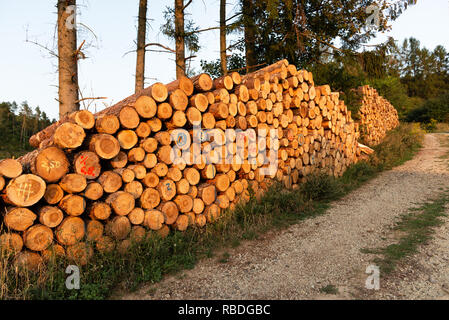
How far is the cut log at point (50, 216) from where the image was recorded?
106 inches

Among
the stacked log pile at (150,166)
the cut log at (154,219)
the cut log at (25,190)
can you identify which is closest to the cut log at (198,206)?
the stacked log pile at (150,166)

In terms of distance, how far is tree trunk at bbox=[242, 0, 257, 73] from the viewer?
29.0 ft

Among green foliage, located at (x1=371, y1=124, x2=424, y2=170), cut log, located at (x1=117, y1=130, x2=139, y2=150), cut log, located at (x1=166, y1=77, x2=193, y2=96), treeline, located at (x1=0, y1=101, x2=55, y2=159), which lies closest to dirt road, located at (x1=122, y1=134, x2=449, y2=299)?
cut log, located at (x1=117, y1=130, x2=139, y2=150)

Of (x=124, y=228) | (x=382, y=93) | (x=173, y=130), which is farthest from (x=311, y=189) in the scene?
(x=382, y=93)

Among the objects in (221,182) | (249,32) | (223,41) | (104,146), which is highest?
(249,32)

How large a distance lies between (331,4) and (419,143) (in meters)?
7.76

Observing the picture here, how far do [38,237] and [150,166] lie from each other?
1.41 m

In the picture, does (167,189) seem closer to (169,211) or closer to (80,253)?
(169,211)

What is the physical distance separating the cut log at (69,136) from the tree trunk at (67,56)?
2.98 meters

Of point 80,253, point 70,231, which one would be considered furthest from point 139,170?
point 80,253

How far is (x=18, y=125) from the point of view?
18.7 metres

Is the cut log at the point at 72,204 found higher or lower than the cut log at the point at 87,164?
lower

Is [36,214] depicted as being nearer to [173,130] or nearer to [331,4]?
[173,130]

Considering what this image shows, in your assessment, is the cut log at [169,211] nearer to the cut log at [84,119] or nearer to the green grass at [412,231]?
the cut log at [84,119]
